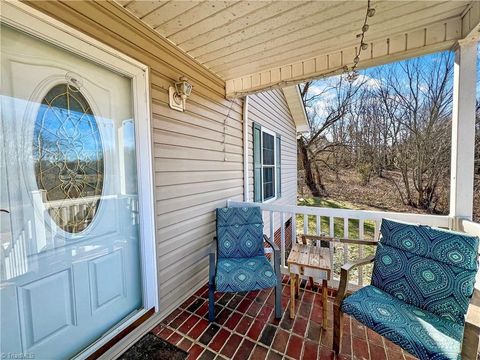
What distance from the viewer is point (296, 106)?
6.70 meters

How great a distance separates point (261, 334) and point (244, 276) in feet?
1.62

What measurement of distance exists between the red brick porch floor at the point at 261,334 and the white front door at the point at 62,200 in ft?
1.95

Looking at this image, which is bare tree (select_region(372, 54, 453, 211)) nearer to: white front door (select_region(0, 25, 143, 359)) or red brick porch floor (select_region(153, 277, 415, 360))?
red brick porch floor (select_region(153, 277, 415, 360))

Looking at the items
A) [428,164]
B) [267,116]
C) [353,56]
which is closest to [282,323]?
[353,56]

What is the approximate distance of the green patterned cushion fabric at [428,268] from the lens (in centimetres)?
148

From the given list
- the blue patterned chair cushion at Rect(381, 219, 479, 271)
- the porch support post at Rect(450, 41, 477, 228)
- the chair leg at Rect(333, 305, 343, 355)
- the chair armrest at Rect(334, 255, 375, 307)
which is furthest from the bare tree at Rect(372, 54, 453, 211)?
the chair leg at Rect(333, 305, 343, 355)

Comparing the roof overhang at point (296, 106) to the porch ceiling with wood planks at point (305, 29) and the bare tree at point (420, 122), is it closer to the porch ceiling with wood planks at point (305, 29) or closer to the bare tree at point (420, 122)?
the porch ceiling with wood planks at point (305, 29)

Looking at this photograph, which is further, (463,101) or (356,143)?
(356,143)

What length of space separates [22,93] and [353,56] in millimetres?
2879

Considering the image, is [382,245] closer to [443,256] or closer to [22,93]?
[443,256]

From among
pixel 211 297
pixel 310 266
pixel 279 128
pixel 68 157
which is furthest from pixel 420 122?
pixel 68 157

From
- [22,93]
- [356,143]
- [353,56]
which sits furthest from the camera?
[356,143]

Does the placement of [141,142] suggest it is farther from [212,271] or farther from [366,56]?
[366,56]

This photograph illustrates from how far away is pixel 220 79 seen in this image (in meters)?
3.04
